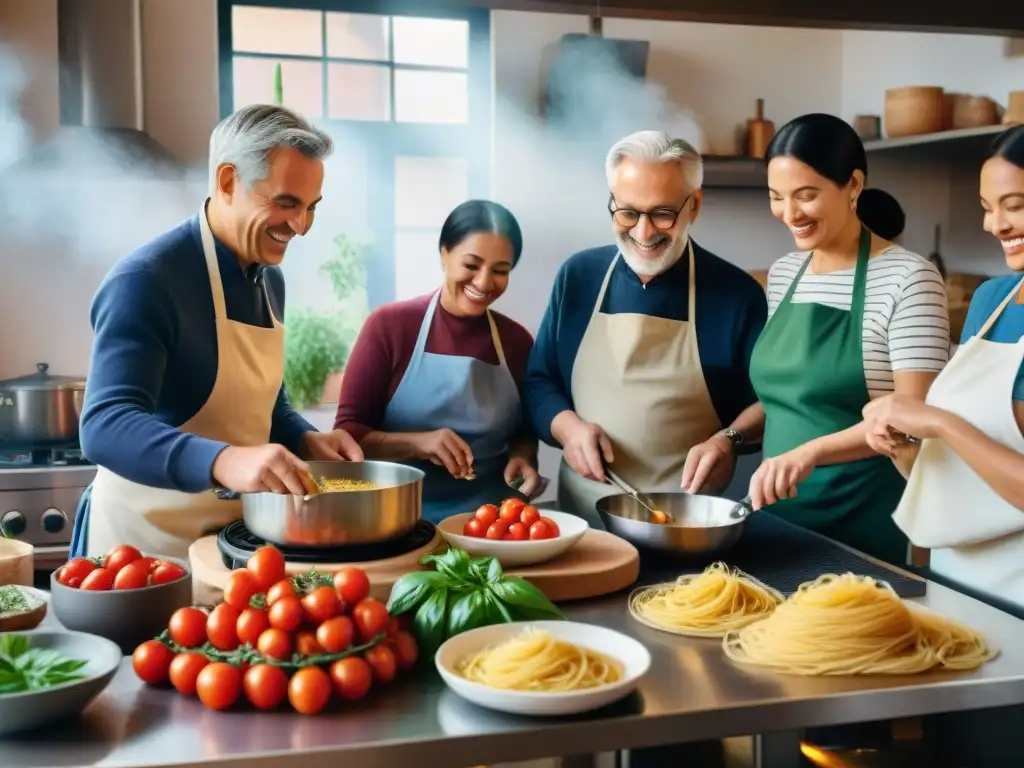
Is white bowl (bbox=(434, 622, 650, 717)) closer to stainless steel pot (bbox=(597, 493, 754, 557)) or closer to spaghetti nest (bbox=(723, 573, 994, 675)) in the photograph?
spaghetti nest (bbox=(723, 573, 994, 675))

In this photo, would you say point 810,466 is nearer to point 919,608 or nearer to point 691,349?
point 919,608

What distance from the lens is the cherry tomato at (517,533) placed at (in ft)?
5.58

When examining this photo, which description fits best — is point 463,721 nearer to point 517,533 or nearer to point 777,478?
point 517,533

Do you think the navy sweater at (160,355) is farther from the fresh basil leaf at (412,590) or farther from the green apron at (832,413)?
the green apron at (832,413)

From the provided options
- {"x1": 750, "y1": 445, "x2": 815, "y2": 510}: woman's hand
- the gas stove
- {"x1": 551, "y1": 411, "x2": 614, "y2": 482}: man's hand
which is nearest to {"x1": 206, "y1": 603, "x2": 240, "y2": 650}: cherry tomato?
{"x1": 750, "y1": 445, "x2": 815, "y2": 510}: woman's hand

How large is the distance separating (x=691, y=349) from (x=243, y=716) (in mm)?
1533

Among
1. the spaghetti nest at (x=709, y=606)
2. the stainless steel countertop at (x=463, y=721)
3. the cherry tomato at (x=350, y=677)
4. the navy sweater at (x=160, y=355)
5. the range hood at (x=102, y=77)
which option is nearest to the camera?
the stainless steel countertop at (x=463, y=721)

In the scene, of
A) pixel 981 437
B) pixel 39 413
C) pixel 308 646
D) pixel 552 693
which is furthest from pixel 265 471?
pixel 39 413

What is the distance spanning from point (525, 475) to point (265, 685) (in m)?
1.23

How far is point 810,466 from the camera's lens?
1912mm

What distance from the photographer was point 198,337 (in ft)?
6.04

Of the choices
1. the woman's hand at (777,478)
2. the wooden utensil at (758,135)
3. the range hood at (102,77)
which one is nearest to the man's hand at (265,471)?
the woman's hand at (777,478)

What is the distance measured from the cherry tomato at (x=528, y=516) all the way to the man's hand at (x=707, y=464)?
17.7 inches

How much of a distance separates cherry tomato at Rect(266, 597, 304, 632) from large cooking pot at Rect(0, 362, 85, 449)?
7.93 ft
